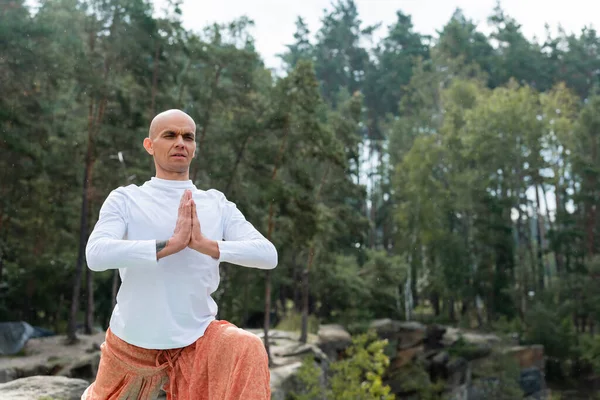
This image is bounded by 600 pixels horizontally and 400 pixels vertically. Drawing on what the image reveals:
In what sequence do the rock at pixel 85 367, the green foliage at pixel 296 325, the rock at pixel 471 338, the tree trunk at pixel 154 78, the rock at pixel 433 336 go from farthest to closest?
the rock at pixel 433 336 → the rock at pixel 471 338 → the green foliage at pixel 296 325 → the tree trunk at pixel 154 78 → the rock at pixel 85 367

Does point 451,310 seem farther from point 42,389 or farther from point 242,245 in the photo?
point 242,245

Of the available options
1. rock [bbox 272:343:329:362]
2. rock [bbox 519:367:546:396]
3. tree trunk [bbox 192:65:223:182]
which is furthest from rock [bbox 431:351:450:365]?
tree trunk [bbox 192:65:223:182]

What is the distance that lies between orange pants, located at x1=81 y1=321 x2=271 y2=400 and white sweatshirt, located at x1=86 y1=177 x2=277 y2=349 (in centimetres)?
6

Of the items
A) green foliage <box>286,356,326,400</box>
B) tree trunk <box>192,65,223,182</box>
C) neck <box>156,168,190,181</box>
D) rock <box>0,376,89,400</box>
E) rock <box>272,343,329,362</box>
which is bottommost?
green foliage <box>286,356,326,400</box>

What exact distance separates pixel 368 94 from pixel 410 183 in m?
12.9

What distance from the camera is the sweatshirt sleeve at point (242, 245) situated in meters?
2.22

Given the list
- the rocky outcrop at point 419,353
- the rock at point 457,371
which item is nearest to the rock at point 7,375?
the rocky outcrop at point 419,353

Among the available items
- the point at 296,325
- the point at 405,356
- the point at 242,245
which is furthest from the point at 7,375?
the point at 405,356

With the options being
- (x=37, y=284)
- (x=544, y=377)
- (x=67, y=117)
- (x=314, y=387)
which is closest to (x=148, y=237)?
(x=314, y=387)

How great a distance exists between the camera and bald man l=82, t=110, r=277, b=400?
2.16 meters

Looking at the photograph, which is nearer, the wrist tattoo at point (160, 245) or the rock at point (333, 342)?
the wrist tattoo at point (160, 245)

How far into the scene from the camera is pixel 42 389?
5.02 metres

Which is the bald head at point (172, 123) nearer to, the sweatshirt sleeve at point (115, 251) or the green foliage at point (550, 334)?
the sweatshirt sleeve at point (115, 251)

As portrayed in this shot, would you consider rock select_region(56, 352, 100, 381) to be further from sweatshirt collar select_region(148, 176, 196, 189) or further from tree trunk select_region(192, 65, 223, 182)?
sweatshirt collar select_region(148, 176, 196, 189)
